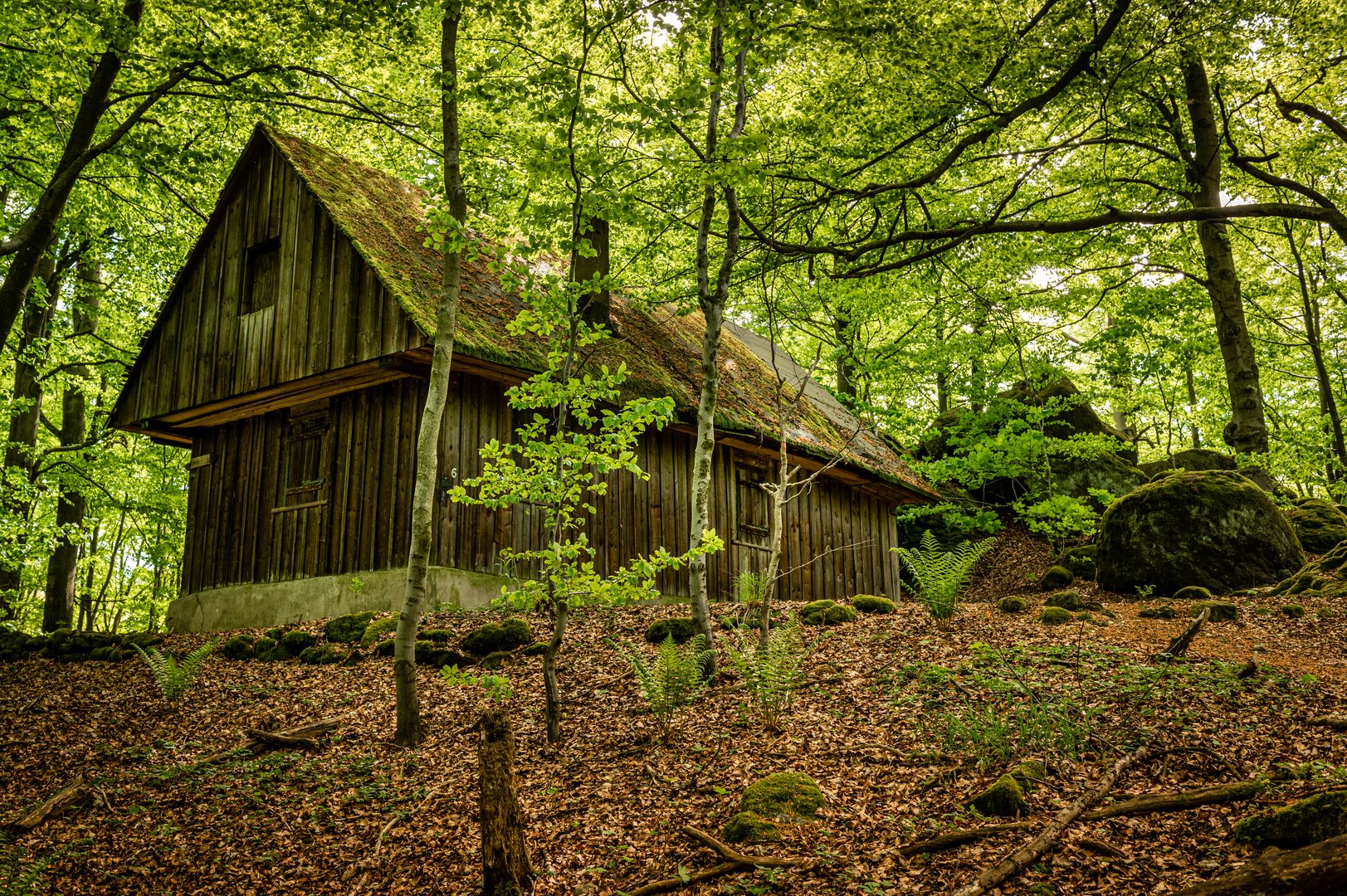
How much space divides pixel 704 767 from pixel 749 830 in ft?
3.56

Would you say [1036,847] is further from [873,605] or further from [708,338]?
[873,605]

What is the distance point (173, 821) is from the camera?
579cm

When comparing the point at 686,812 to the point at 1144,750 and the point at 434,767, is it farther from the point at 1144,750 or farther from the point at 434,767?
the point at 1144,750

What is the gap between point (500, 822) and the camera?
4.53 meters

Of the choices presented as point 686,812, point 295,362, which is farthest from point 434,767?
point 295,362

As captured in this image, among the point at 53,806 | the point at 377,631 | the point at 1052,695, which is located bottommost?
the point at 53,806

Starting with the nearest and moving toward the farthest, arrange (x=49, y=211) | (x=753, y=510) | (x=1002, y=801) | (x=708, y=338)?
(x=1002, y=801) < (x=708, y=338) < (x=49, y=211) < (x=753, y=510)

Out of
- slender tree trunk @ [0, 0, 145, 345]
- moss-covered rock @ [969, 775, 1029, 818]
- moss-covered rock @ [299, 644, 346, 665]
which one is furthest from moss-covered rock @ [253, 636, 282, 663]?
moss-covered rock @ [969, 775, 1029, 818]

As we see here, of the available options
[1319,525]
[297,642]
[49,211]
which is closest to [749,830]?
[297,642]

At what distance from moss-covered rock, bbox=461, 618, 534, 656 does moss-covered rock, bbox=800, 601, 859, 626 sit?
3072 millimetres

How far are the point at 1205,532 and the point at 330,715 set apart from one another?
11.0m

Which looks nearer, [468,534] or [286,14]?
[286,14]

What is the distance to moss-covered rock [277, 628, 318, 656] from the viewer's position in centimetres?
979

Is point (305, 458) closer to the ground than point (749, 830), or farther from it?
farther from it
